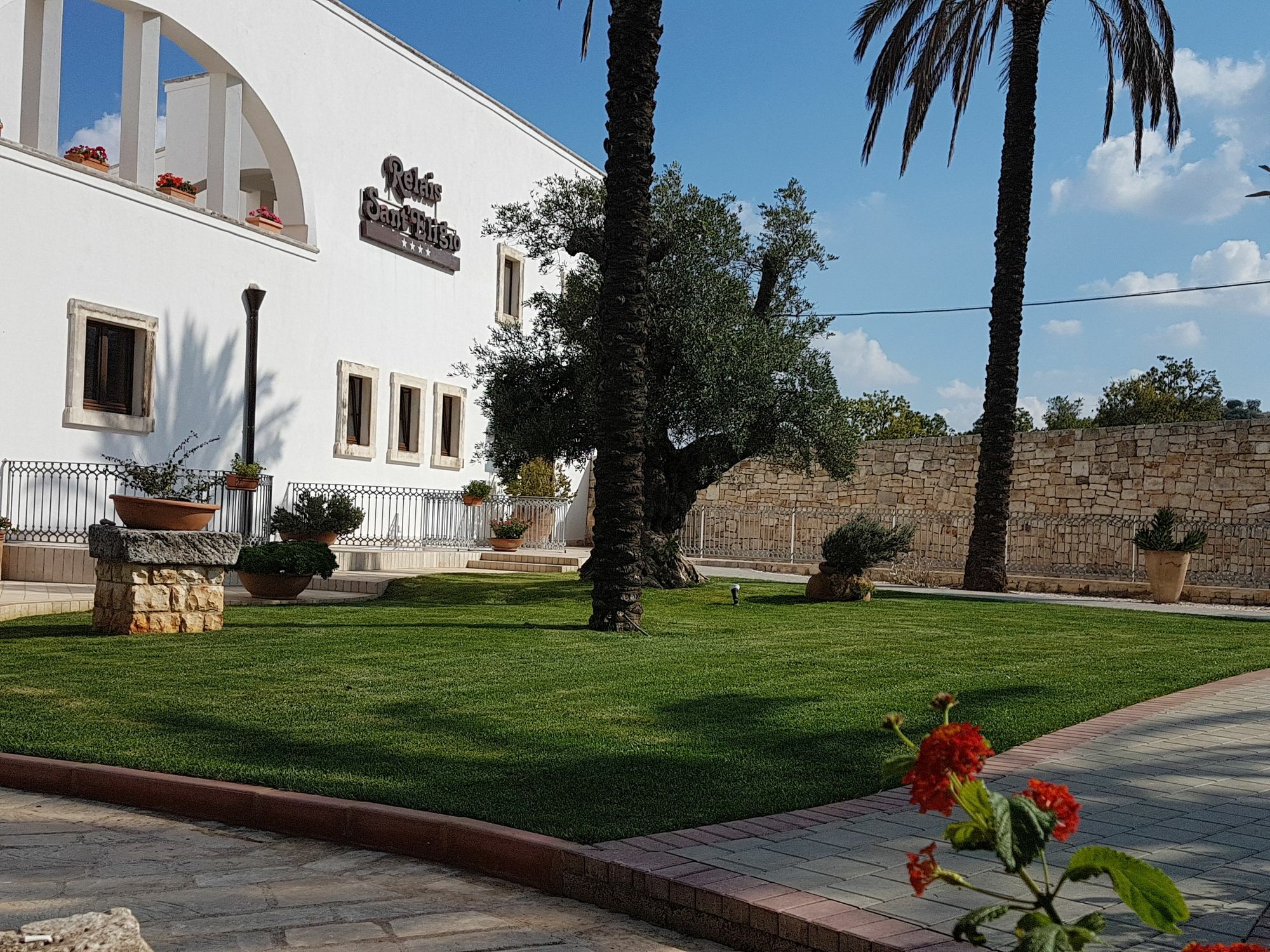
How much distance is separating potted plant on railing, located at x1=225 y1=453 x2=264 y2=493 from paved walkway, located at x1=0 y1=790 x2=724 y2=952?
1302 centimetres

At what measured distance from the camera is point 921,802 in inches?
77.5

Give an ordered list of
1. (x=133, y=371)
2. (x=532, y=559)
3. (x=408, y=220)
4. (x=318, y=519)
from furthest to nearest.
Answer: (x=408, y=220) → (x=532, y=559) → (x=318, y=519) → (x=133, y=371)

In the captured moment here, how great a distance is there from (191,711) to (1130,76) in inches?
720

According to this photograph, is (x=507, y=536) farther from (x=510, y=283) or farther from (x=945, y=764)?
(x=945, y=764)

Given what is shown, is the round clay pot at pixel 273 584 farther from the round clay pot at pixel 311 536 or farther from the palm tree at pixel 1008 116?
the palm tree at pixel 1008 116

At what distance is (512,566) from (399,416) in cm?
445

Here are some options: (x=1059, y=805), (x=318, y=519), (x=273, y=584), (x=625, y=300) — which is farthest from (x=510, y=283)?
(x=1059, y=805)

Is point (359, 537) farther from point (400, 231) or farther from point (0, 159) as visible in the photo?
point (0, 159)

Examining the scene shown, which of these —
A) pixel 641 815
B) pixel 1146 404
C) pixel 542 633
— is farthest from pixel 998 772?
pixel 1146 404

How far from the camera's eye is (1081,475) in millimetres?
21766

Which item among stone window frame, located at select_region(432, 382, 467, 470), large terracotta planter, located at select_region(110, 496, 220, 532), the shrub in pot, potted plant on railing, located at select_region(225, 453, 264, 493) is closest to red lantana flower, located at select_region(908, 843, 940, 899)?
large terracotta planter, located at select_region(110, 496, 220, 532)

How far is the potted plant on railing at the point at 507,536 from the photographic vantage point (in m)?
22.2

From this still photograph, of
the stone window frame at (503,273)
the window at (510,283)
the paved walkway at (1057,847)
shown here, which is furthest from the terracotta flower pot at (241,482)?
the paved walkway at (1057,847)

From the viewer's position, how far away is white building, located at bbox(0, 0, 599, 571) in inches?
621
